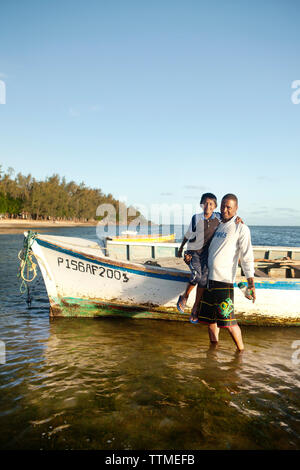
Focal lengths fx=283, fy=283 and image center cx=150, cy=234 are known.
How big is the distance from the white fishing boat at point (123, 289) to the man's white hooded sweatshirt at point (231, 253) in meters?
1.81

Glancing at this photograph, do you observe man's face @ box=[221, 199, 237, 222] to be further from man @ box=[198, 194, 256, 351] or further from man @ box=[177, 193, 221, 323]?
man @ box=[177, 193, 221, 323]

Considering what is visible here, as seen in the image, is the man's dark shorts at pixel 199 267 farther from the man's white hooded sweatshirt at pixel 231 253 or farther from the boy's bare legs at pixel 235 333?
the boy's bare legs at pixel 235 333

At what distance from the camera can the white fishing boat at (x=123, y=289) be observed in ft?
20.5

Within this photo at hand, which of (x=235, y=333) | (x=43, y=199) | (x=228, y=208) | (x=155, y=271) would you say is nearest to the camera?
(x=228, y=208)

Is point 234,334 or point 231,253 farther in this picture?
point 234,334

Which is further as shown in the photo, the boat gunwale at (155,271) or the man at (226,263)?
the boat gunwale at (155,271)

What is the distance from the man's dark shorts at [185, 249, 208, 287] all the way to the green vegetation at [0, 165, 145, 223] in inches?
3133

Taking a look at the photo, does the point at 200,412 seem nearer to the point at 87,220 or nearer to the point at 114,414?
the point at 114,414

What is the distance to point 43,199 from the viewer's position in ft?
300

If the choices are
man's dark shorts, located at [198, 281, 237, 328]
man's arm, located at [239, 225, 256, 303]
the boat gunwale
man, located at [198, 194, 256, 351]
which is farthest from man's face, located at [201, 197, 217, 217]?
the boat gunwale

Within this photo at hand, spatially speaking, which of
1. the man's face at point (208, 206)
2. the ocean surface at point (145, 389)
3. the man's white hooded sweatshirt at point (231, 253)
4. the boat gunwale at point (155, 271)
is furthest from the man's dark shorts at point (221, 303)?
the boat gunwale at point (155, 271)

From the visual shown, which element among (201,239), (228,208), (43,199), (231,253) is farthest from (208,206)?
(43,199)

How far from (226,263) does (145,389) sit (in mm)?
2076

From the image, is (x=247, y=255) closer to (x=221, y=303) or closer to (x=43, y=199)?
(x=221, y=303)
